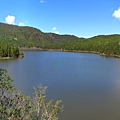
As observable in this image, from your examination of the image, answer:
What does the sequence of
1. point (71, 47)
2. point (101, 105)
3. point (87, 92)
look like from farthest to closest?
point (71, 47) < point (87, 92) < point (101, 105)

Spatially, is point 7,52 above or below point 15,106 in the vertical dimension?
below

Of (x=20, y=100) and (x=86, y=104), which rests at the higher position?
(x=20, y=100)

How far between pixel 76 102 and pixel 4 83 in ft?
47.0

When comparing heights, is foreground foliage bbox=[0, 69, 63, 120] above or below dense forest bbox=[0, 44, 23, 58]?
above

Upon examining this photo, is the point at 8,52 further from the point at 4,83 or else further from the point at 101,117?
the point at 4,83

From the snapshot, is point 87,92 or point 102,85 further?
point 102,85

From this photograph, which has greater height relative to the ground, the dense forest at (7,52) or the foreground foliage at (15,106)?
the foreground foliage at (15,106)

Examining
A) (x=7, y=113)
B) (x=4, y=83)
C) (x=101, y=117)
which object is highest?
(x=4, y=83)

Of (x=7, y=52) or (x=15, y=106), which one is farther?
(x=7, y=52)

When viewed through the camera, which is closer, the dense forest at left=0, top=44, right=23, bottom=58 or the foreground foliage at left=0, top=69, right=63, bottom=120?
the foreground foliage at left=0, top=69, right=63, bottom=120

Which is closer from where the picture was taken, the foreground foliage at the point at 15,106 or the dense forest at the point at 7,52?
the foreground foliage at the point at 15,106

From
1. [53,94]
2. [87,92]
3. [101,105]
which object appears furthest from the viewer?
[87,92]

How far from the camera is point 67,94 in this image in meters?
25.5

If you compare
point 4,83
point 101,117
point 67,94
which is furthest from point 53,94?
point 4,83
